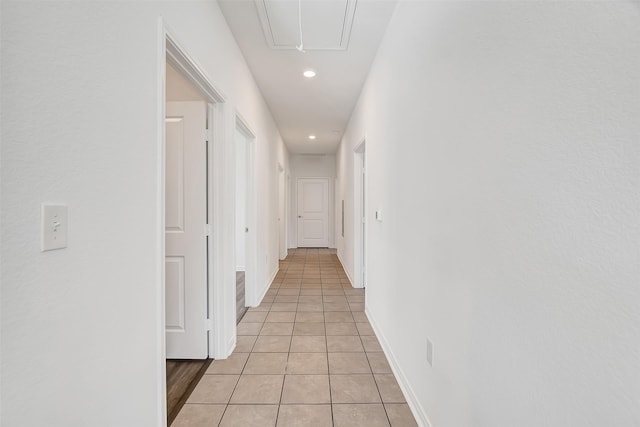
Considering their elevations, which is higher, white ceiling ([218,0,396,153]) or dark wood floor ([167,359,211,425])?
white ceiling ([218,0,396,153])

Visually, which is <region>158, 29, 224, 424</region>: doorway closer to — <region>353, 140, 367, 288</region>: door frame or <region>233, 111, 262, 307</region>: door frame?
<region>233, 111, 262, 307</region>: door frame

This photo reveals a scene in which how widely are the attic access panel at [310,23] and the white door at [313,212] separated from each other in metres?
5.66

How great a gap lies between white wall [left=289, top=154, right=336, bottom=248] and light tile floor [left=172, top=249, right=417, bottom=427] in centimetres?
480

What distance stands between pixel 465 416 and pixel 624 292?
86 centimetres

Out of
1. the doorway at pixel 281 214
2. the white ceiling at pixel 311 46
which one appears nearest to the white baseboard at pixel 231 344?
the white ceiling at pixel 311 46

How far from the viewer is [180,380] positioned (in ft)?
6.60

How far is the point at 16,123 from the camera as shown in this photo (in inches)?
26.7

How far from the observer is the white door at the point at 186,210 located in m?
2.20


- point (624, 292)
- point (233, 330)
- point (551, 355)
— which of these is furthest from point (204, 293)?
point (624, 292)

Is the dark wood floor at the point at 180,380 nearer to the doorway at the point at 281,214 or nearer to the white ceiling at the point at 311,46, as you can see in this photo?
the white ceiling at the point at 311,46

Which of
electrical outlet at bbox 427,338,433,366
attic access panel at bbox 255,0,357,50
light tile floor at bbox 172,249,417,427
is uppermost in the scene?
attic access panel at bbox 255,0,357,50

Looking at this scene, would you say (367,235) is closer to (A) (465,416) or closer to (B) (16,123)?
(A) (465,416)

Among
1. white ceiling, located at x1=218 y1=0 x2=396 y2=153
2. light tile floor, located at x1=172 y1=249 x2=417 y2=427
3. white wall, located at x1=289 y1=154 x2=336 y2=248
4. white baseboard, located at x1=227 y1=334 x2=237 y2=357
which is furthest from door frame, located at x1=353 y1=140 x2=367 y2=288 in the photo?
white wall, located at x1=289 y1=154 x2=336 y2=248

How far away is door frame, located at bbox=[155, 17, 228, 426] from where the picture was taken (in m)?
1.28
